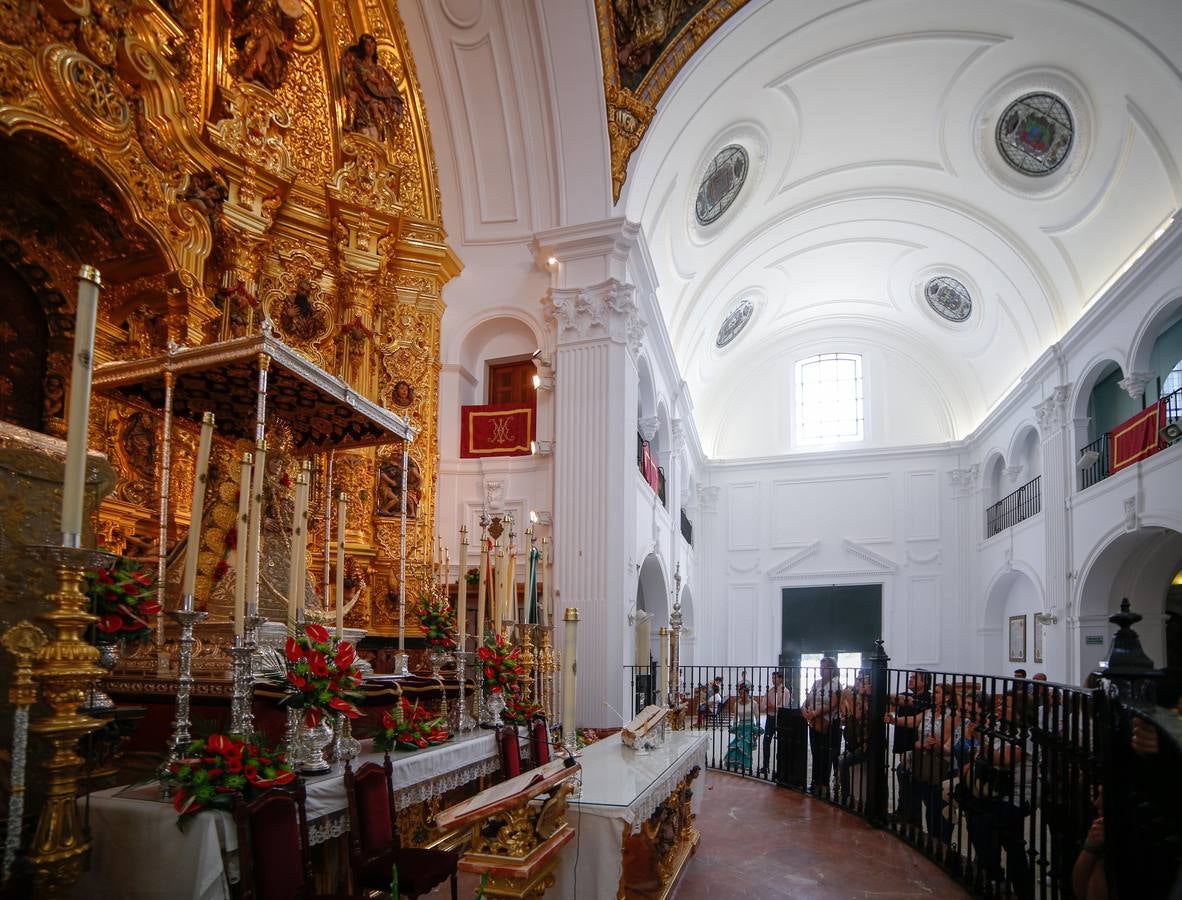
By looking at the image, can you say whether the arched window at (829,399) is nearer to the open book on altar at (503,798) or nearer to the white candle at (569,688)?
the white candle at (569,688)

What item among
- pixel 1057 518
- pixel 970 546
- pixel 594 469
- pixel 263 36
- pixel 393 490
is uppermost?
pixel 263 36

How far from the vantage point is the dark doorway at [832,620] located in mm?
22344

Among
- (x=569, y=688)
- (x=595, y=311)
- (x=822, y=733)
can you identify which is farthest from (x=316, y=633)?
(x=595, y=311)

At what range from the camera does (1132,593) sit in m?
15.0

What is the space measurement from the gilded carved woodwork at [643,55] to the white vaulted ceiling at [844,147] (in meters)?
0.20

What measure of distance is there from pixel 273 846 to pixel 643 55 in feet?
36.7

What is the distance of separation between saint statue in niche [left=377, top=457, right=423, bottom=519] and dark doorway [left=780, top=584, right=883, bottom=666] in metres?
13.9

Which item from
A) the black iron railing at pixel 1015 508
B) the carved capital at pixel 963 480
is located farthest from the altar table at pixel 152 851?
the carved capital at pixel 963 480

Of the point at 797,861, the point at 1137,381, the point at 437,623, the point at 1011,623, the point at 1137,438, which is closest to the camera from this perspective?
the point at 797,861

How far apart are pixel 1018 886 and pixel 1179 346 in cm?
1093

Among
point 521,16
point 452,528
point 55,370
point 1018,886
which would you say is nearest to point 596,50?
point 521,16

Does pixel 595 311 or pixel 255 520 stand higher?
pixel 595 311

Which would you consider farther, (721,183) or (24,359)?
(721,183)

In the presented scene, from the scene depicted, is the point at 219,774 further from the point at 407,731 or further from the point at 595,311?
the point at 595,311
